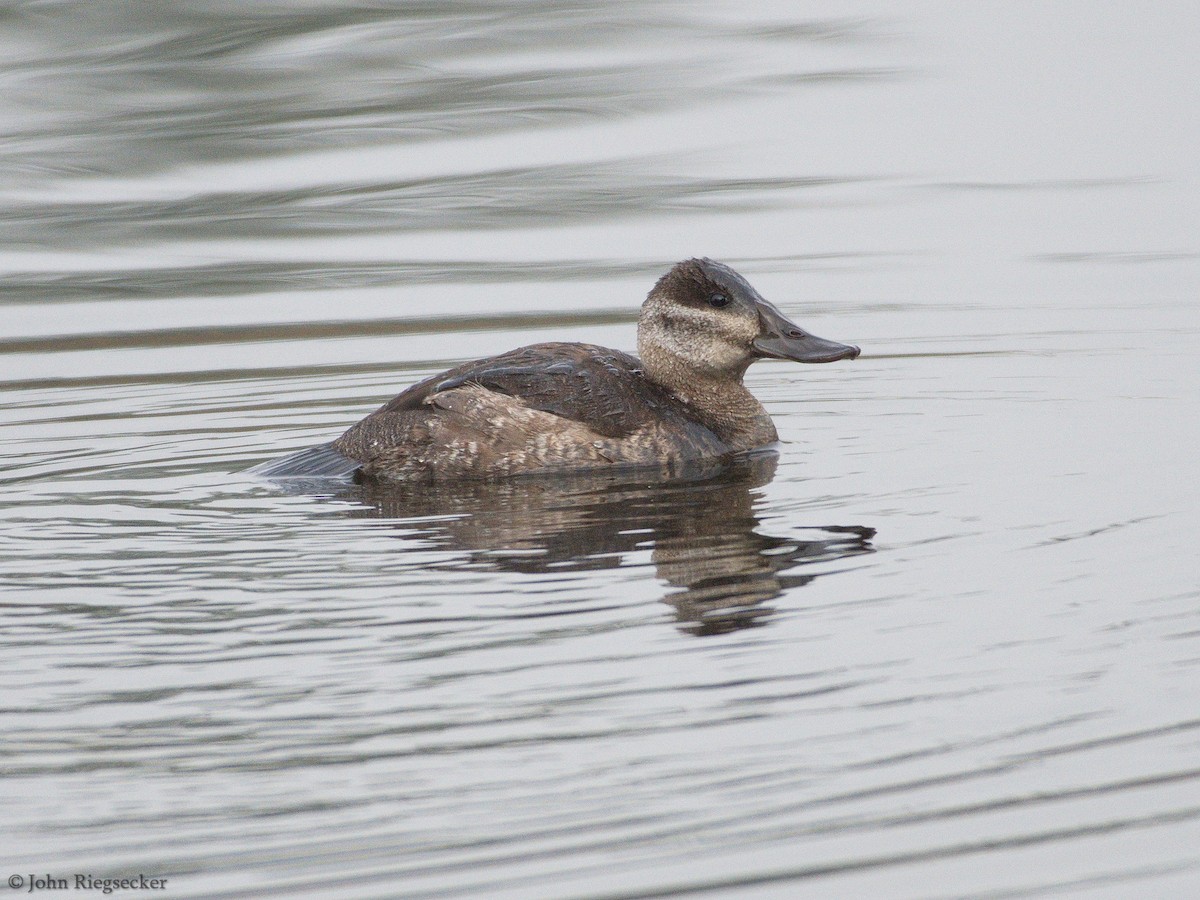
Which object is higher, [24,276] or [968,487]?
[24,276]

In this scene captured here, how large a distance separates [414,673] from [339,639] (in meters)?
0.39

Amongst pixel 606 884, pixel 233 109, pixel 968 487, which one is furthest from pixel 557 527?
pixel 233 109

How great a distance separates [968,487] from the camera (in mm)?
7094

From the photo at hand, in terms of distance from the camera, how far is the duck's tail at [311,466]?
7934 mm

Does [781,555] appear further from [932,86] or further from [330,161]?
[932,86]

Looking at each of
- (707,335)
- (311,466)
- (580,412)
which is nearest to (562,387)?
(580,412)

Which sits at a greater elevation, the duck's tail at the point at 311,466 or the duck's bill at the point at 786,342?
the duck's bill at the point at 786,342

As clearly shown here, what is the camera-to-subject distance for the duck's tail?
7.93 metres

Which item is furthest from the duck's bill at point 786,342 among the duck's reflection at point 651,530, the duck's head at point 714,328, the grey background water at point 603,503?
the duck's reflection at point 651,530

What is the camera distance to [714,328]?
335 inches

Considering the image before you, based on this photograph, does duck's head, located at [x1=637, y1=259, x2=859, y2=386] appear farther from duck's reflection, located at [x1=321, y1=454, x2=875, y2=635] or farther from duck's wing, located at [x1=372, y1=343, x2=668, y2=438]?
duck's reflection, located at [x1=321, y1=454, x2=875, y2=635]

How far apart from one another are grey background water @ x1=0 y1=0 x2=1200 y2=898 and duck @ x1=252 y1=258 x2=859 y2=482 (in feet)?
1.03

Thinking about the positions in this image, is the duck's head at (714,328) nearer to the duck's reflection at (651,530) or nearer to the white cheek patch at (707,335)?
the white cheek patch at (707,335)

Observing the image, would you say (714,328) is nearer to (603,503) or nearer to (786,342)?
(786,342)
